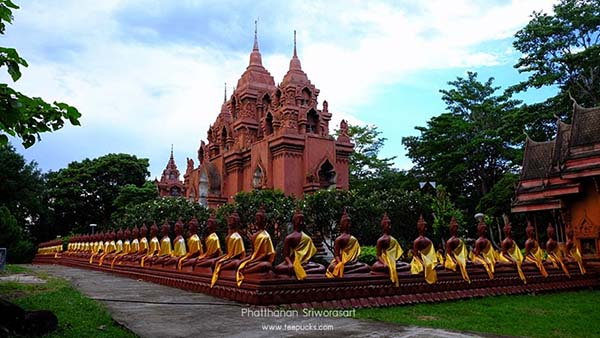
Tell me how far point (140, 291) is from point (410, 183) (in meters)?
28.6

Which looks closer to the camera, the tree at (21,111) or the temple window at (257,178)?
the tree at (21,111)

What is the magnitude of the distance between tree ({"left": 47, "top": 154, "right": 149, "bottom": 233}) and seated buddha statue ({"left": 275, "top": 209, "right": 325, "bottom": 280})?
A: 133ft

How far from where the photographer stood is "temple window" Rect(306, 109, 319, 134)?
3161 cm

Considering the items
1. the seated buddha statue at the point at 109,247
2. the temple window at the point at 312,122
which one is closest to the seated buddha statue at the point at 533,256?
the seated buddha statue at the point at 109,247

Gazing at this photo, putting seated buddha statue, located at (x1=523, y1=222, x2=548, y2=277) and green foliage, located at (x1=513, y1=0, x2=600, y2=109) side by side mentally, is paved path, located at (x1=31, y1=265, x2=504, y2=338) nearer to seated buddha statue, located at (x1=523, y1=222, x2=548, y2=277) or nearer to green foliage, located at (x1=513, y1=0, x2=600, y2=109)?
seated buddha statue, located at (x1=523, y1=222, x2=548, y2=277)

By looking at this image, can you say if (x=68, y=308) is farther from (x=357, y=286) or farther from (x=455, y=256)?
(x=455, y=256)

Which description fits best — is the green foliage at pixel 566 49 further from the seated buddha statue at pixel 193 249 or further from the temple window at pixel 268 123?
the seated buddha statue at pixel 193 249

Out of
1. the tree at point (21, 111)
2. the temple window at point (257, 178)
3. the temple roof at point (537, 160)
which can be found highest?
the temple window at point (257, 178)

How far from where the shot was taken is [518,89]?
31.9m

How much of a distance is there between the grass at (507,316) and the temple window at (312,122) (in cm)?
2115

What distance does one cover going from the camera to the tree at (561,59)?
29.2 meters

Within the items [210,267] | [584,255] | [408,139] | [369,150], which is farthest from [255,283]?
[369,150]

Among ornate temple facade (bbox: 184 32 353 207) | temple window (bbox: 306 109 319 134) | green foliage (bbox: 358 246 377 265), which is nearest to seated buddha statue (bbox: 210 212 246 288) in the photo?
green foliage (bbox: 358 246 377 265)

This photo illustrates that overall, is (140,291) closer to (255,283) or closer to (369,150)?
(255,283)
